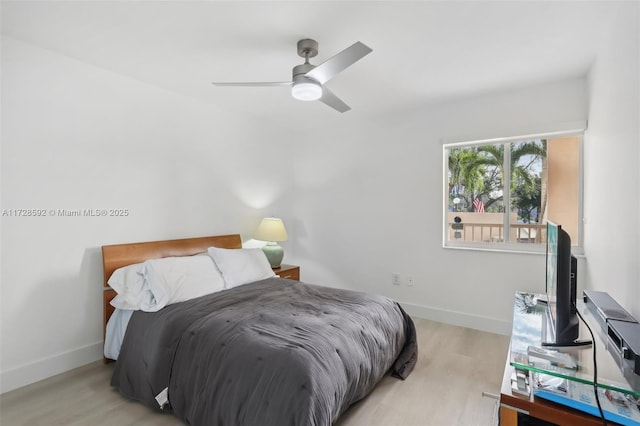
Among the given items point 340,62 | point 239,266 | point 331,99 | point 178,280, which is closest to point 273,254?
point 239,266

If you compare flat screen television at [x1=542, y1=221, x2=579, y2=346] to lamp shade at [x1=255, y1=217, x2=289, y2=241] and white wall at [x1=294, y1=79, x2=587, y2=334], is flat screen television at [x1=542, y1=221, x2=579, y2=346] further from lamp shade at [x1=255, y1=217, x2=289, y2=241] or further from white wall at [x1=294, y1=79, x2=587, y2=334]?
lamp shade at [x1=255, y1=217, x2=289, y2=241]

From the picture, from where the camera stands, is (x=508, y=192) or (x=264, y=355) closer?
(x=264, y=355)

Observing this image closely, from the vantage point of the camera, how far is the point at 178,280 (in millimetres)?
2432

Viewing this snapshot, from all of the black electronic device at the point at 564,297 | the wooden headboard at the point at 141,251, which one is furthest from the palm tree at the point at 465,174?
the wooden headboard at the point at 141,251

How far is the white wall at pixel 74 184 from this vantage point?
7.16 ft

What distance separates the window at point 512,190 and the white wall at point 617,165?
0.40m

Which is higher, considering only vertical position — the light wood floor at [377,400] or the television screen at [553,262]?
the television screen at [553,262]

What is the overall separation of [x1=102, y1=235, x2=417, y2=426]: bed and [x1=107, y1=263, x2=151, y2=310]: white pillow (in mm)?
94

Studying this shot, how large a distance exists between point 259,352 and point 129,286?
140 centimetres

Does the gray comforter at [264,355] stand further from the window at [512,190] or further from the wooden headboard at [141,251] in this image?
the window at [512,190]

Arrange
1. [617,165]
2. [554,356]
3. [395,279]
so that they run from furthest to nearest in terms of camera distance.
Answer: [395,279] → [617,165] → [554,356]

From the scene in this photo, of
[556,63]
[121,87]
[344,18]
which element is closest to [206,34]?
[344,18]

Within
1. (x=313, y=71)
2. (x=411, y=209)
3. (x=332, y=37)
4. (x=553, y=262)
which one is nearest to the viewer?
(x=553, y=262)

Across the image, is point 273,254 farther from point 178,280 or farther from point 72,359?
point 72,359
